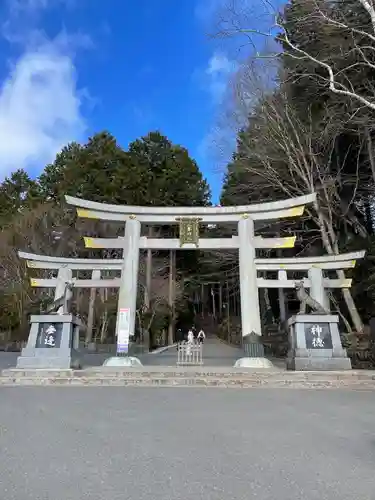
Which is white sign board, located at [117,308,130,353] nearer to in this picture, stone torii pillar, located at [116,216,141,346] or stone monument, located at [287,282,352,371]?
stone torii pillar, located at [116,216,141,346]

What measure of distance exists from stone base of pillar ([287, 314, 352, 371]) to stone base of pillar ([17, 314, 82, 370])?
652 cm

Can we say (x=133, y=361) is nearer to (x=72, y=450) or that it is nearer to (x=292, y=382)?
(x=292, y=382)

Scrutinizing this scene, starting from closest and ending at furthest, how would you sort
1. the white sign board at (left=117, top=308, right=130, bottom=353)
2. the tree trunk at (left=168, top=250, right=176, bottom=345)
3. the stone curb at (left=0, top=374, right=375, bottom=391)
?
1. the stone curb at (left=0, top=374, right=375, bottom=391)
2. the white sign board at (left=117, top=308, right=130, bottom=353)
3. the tree trunk at (left=168, top=250, right=176, bottom=345)

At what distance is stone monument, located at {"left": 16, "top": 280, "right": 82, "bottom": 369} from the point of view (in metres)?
11.6

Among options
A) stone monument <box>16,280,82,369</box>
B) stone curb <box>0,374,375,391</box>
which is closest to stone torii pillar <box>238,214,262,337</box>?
stone curb <box>0,374,375,391</box>

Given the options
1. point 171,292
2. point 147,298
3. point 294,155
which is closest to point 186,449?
point 294,155

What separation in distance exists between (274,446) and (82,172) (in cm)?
3045

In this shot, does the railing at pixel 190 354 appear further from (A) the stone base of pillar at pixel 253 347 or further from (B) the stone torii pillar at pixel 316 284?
(B) the stone torii pillar at pixel 316 284

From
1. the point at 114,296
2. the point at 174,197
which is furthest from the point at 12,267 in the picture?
the point at 174,197

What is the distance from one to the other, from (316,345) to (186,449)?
28.3ft

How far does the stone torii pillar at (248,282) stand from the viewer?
13.4m

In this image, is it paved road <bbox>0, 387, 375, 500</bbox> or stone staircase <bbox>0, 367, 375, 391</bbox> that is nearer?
paved road <bbox>0, 387, 375, 500</bbox>

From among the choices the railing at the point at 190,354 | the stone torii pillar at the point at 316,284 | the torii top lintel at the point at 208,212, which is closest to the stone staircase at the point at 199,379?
the stone torii pillar at the point at 316,284

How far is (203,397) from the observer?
25.6ft
